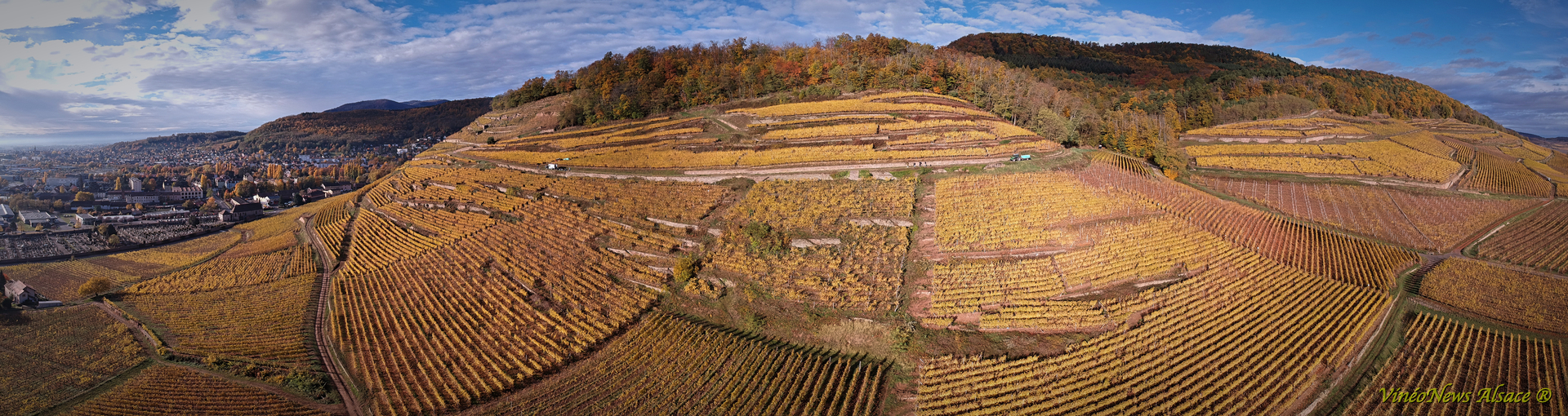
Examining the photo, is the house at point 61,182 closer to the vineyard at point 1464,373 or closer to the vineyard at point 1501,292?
the vineyard at point 1464,373

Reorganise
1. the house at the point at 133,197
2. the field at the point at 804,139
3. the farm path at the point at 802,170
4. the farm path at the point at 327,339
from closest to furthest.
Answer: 1. the farm path at the point at 327,339
2. the farm path at the point at 802,170
3. the field at the point at 804,139
4. the house at the point at 133,197

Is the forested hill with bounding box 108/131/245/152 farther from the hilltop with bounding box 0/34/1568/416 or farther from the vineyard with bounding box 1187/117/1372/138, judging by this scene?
the vineyard with bounding box 1187/117/1372/138

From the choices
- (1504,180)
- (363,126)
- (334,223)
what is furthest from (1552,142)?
(363,126)

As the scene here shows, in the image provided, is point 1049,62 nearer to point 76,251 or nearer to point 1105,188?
point 1105,188

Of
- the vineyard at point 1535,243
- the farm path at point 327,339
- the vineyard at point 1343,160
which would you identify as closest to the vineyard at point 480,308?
the farm path at point 327,339

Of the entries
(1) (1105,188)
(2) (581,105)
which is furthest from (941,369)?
(2) (581,105)

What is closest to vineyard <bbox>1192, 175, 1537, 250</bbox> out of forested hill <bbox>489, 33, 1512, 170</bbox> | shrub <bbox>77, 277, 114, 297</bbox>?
forested hill <bbox>489, 33, 1512, 170</bbox>
